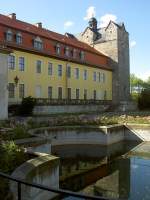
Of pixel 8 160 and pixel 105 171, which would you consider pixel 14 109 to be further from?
pixel 8 160

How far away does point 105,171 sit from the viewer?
13852 mm

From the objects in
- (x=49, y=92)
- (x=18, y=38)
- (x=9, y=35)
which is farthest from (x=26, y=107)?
(x=49, y=92)

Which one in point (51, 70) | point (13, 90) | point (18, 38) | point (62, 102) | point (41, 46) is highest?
point (18, 38)

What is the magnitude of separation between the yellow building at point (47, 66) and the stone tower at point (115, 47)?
2723mm

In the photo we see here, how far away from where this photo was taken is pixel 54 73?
136 ft

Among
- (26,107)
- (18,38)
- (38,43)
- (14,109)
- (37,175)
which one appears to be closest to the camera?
(37,175)

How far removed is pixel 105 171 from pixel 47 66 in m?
27.8

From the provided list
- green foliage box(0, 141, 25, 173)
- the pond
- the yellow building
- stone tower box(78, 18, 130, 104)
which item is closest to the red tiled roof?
the yellow building

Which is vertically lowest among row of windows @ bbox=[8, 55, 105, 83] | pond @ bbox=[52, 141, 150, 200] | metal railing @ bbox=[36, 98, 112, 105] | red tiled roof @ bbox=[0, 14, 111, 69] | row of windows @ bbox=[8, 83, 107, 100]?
pond @ bbox=[52, 141, 150, 200]

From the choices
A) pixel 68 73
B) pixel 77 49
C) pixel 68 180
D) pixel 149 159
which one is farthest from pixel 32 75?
pixel 68 180

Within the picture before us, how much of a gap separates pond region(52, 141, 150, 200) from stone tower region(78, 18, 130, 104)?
35195mm

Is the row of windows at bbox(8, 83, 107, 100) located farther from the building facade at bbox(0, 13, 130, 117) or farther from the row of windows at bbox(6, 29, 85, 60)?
the row of windows at bbox(6, 29, 85, 60)

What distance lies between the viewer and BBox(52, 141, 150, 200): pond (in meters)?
10.7

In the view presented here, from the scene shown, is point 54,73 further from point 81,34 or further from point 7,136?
point 7,136
